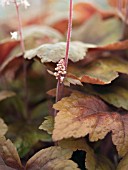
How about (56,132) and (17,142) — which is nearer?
(56,132)

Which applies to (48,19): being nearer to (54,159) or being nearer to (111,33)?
(111,33)

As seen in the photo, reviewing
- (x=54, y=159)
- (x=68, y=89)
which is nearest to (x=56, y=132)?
(x=54, y=159)

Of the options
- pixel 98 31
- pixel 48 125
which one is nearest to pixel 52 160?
pixel 48 125

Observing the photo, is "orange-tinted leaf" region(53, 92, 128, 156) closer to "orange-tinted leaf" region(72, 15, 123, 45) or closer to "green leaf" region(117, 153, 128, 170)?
"green leaf" region(117, 153, 128, 170)

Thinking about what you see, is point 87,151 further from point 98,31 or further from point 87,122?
point 98,31

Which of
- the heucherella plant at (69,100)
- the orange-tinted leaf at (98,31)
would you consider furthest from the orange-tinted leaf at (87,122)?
the orange-tinted leaf at (98,31)

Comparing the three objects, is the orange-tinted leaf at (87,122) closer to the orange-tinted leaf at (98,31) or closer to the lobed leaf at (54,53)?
the lobed leaf at (54,53)

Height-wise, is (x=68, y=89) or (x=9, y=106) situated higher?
(x=68, y=89)
